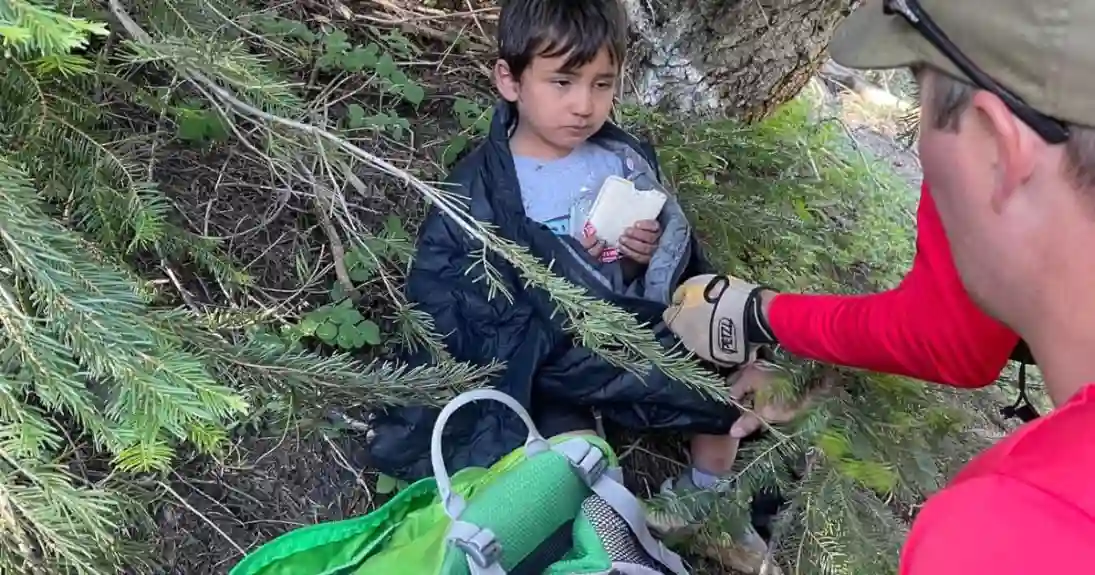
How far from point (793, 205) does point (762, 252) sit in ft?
1.85

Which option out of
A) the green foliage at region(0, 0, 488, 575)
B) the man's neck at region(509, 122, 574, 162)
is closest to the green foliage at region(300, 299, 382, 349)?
the green foliage at region(0, 0, 488, 575)

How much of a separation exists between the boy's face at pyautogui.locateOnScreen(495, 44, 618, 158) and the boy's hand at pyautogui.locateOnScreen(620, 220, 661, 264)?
12.4 inches

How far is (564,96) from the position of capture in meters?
2.28

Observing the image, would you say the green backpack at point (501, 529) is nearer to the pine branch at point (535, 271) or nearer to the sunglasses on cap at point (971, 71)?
the pine branch at point (535, 271)

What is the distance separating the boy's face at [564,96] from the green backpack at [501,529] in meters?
0.92

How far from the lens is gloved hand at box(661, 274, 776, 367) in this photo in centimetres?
184

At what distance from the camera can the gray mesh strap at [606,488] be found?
5.46 feet

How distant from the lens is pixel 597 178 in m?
2.37

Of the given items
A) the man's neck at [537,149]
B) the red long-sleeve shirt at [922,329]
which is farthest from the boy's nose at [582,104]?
the red long-sleeve shirt at [922,329]

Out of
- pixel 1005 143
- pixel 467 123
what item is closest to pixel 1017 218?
pixel 1005 143

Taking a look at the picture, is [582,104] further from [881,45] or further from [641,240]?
[881,45]

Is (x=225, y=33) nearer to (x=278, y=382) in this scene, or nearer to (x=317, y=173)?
(x=317, y=173)

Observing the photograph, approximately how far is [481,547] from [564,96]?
4.23 ft

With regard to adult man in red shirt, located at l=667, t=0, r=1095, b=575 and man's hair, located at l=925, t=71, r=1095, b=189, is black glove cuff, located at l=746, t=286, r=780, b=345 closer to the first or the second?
adult man in red shirt, located at l=667, t=0, r=1095, b=575
